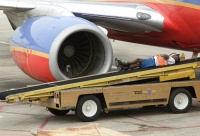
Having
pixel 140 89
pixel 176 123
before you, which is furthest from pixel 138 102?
pixel 176 123

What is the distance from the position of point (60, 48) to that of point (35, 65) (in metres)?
0.99

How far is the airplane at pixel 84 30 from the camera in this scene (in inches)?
555

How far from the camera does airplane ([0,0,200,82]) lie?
46.2ft

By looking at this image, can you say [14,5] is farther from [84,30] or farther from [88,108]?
[88,108]

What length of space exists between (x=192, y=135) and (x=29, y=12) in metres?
6.34

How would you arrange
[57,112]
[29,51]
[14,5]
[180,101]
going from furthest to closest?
[14,5], [29,51], [180,101], [57,112]

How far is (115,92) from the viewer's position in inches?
529

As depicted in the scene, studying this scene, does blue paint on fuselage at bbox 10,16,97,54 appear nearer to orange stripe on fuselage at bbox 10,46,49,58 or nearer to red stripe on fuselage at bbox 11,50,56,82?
orange stripe on fuselage at bbox 10,46,49,58

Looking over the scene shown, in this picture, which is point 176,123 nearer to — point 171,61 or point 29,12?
point 171,61

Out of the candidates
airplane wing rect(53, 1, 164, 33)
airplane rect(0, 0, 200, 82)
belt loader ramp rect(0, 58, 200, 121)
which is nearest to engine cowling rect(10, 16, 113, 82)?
airplane rect(0, 0, 200, 82)

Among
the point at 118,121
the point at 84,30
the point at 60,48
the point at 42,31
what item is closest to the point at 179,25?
the point at 84,30

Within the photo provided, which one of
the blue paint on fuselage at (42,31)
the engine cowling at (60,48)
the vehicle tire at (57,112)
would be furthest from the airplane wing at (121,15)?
the vehicle tire at (57,112)

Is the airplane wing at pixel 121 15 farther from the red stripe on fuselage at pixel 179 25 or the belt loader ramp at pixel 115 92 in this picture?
the belt loader ramp at pixel 115 92

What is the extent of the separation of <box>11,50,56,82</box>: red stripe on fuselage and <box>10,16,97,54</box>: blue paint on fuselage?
20 cm
